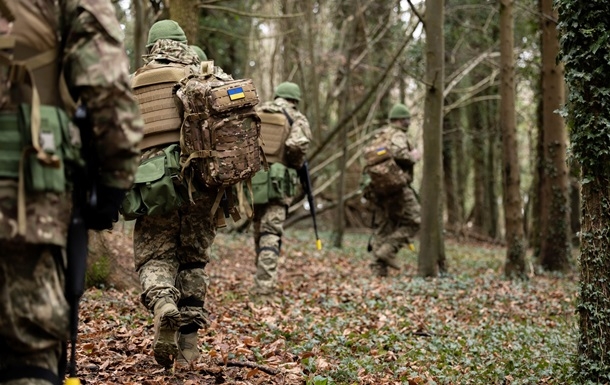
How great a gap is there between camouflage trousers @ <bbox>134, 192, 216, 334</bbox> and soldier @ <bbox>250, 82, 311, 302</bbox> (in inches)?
129

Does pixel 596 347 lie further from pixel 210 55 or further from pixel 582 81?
pixel 210 55

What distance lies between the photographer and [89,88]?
3326 mm

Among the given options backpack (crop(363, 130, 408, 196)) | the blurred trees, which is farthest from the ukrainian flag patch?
the blurred trees

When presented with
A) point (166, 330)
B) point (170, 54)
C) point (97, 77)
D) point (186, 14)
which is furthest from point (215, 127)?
point (186, 14)

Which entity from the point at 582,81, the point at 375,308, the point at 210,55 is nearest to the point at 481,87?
the point at 210,55

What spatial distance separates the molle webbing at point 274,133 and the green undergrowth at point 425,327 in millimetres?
1819

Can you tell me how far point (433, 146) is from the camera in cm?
1188

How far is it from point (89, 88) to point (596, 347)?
4.47m

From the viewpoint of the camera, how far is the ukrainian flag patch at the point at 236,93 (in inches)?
211

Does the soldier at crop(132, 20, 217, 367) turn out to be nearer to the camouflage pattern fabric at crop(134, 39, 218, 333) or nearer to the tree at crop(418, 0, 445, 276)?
the camouflage pattern fabric at crop(134, 39, 218, 333)

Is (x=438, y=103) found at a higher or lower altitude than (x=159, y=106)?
higher

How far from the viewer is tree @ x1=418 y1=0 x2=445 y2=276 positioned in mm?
11633

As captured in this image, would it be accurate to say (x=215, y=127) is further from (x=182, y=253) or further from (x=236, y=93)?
(x=182, y=253)

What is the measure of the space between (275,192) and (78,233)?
19.1 ft
